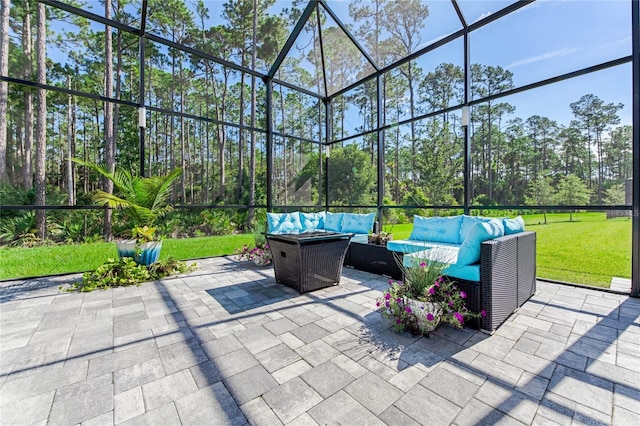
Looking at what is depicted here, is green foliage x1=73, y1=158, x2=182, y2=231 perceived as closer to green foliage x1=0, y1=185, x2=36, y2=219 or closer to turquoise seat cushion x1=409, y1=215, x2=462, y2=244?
turquoise seat cushion x1=409, y1=215, x2=462, y2=244

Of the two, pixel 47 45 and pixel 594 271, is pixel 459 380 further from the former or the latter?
pixel 47 45

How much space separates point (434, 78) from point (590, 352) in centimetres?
987

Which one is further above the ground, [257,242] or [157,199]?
[157,199]

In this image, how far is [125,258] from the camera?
3924 mm

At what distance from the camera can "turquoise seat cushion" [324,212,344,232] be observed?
5563 millimetres

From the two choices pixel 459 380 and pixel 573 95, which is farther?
pixel 573 95

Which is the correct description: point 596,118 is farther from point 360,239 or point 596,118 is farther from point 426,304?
point 426,304

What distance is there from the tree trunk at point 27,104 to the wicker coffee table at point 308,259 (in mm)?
10825


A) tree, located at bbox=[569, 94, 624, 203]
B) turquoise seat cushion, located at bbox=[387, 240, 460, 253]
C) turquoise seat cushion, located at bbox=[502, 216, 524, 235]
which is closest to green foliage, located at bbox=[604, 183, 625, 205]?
tree, located at bbox=[569, 94, 624, 203]

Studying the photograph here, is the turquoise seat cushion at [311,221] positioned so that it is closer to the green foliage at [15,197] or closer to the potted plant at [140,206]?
the potted plant at [140,206]

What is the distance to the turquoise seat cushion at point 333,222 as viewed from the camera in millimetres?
5563

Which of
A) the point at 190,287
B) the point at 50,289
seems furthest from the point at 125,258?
the point at 190,287

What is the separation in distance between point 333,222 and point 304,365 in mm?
3987

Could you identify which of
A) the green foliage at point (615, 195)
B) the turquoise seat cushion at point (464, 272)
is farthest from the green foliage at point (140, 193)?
the green foliage at point (615, 195)
